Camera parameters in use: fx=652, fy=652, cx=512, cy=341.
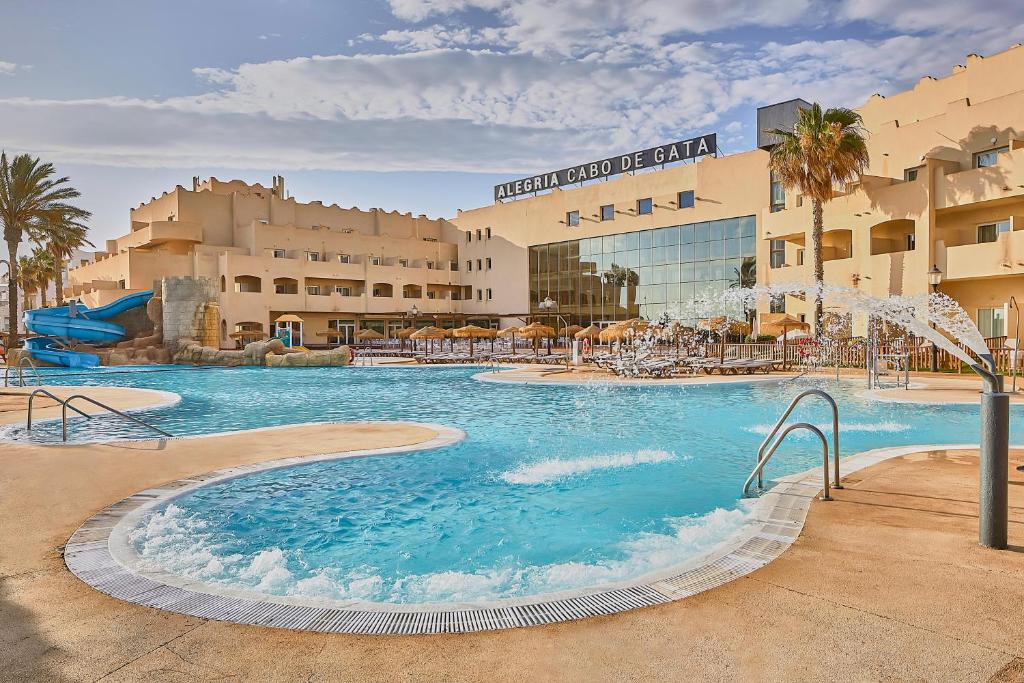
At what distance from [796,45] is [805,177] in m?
8.91

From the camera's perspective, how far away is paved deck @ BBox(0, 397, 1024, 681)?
308 cm

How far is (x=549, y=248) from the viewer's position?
5028 cm

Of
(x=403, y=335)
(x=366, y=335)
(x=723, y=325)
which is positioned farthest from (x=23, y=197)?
(x=723, y=325)

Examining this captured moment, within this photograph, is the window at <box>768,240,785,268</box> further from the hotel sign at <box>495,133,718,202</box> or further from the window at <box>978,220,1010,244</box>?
the window at <box>978,220,1010,244</box>

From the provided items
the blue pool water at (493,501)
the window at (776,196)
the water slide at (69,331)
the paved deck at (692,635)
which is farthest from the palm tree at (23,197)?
the paved deck at (692,635)

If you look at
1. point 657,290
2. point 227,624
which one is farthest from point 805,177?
point 227,624

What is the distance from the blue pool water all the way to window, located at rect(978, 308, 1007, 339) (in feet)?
49.3

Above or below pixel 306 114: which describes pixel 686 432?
below

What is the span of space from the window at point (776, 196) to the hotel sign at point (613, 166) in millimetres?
5496

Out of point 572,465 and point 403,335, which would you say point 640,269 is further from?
point 572,465

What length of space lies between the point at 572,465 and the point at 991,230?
26677 millimetres

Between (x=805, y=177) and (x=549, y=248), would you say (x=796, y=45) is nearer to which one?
A: (x=805, y=177)

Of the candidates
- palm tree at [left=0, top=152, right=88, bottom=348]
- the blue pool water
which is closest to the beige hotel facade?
palm tree at [left=0, top=152, right=88, bottom=348]

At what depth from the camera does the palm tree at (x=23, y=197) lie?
3912 cm
